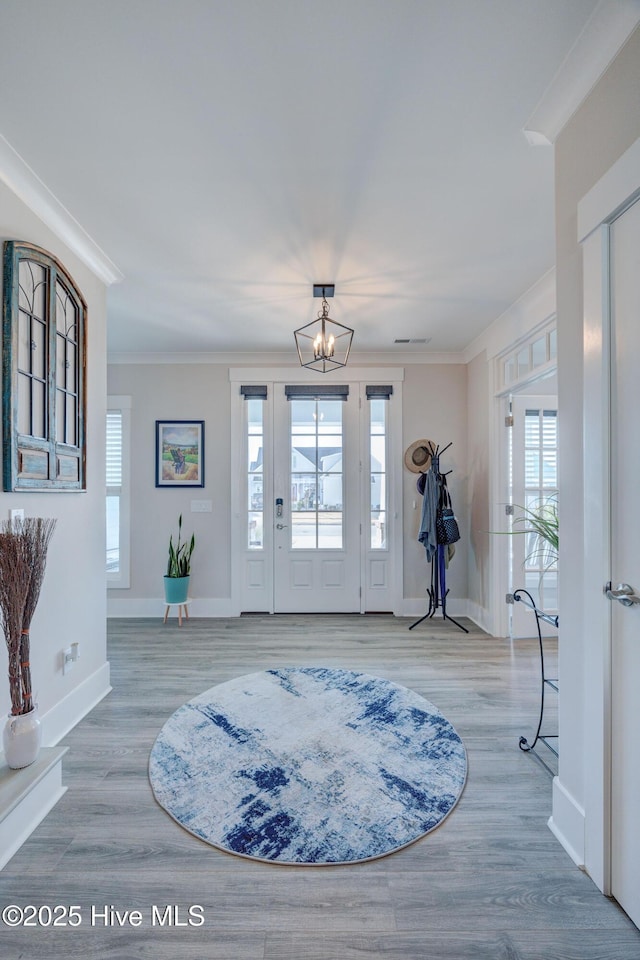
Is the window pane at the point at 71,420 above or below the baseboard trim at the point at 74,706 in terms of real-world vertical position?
above

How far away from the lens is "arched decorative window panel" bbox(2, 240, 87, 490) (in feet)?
6.26

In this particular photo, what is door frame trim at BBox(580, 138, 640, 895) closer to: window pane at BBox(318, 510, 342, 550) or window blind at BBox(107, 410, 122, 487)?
window pane at BBox(318, 510, 342, 550)

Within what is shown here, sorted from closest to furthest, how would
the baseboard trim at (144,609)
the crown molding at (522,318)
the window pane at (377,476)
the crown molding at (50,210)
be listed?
1. the crown molding at (50,210)
2. the crown molding at (522,318)
3. the baseboard trim at (144,609)
4. the window pane at (377,476)

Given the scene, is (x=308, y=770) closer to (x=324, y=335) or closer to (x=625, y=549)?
(x=625, y=549)

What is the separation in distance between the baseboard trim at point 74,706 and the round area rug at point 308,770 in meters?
0.52

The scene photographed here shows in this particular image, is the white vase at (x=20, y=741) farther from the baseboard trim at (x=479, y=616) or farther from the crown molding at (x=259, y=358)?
the crown molding at (x=259, y=358)

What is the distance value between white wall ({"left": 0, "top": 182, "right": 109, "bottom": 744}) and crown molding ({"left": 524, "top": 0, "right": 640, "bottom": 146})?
2.20 meters

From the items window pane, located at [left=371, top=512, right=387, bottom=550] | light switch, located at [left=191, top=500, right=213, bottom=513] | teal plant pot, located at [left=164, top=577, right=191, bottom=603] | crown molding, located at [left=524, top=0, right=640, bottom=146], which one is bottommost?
teal plant pot, located at [left=164, top=577, right=191, bottom=603]

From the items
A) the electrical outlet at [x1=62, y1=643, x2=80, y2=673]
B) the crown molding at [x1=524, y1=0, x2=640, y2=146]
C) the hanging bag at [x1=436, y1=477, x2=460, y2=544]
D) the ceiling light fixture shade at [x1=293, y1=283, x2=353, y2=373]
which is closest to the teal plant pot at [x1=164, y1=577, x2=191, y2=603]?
the electrical outlet at [x1=62, y1=643, x2=80, y2=673]

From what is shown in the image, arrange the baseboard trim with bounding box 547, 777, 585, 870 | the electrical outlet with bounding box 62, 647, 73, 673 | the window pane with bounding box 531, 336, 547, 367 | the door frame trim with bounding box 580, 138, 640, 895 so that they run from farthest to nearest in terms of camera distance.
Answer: the window pane with bounding box 531, 336, 547, 367, the electrical outlet with bounding box 62, 647, 73, 673, the baseboard trim with bounding box 547, 777, 585, 870, the door frame trim with bounding box 580, 138, 640, 895

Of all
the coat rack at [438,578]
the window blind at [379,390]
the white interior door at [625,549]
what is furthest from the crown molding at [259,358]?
the white interior door at [625,549]

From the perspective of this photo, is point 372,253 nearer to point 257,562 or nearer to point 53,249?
point 53,249

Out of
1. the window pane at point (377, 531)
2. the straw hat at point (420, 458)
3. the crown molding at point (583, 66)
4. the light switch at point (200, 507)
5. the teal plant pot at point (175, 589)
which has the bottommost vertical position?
the teal plant pot at point (175, 589)

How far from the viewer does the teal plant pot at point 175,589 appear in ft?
13.4
